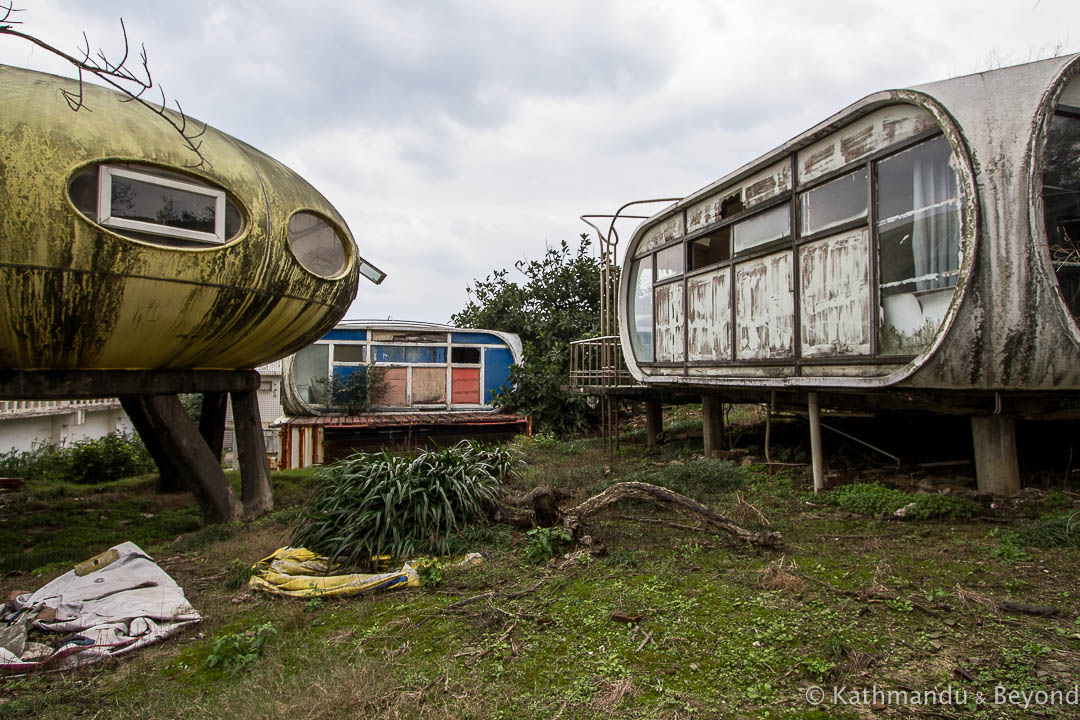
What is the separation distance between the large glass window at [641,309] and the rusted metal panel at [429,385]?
5.81 metres

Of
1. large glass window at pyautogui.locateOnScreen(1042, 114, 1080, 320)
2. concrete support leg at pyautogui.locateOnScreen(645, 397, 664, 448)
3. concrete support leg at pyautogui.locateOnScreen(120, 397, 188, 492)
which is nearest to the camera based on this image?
large glass window at pyautogui.locateOnScreen(1042, 114, 1080, 320)

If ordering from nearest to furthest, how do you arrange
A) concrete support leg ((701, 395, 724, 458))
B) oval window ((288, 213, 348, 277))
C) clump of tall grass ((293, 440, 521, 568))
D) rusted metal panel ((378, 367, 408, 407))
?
clump of tall grass ((293, 440, 521, 568))
oval window ((288, 213, 348, 277))
concrete support leg ((701, 395, 724, 458))
rusted metal panel ((378, 367, 408, 407))

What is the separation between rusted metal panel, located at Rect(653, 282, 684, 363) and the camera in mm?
8914

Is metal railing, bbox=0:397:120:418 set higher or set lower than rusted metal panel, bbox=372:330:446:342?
lower

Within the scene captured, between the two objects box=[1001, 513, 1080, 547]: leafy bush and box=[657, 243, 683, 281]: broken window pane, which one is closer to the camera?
box=[1001, 513, 1080, 547]: leafy bush

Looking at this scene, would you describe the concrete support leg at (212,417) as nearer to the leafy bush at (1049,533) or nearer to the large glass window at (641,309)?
the large glass window at (641,309)

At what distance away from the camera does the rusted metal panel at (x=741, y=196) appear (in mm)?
6863

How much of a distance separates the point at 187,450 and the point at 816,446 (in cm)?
693

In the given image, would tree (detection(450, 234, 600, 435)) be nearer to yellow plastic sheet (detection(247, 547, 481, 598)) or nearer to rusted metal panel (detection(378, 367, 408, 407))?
rusted metal panel (detection(378, 367, 408, 407))

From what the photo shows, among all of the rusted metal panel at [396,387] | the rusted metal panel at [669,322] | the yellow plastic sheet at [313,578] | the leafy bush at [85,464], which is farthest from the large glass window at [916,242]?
the leafy bush at [85,464]

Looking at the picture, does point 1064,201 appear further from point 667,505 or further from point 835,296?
point 667,505

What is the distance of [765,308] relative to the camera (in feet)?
23.1

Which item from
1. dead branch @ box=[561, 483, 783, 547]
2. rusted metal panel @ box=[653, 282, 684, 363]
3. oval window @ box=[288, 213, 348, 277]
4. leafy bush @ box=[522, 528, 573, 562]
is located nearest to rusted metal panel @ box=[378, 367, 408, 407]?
oval window @ box=[288, 213, 348, 277]

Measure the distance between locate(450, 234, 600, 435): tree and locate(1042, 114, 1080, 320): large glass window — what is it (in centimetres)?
1055
